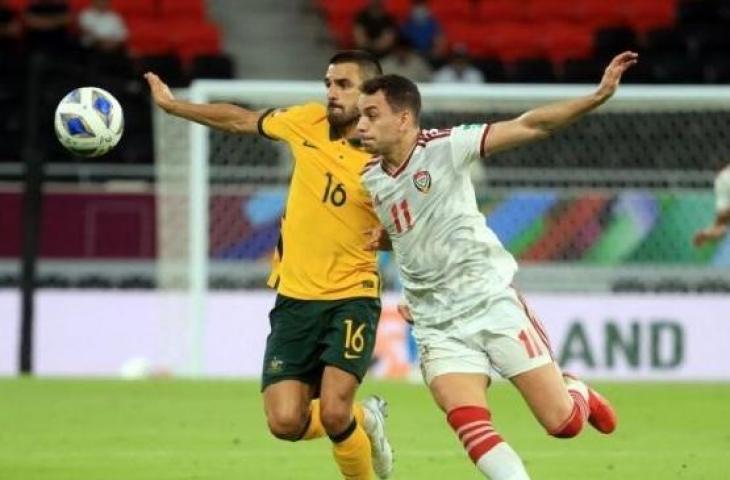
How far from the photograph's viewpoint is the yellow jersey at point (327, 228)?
28.6 feet

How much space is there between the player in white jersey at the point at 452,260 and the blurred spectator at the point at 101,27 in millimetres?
11559

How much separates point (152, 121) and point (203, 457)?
805 centimetres

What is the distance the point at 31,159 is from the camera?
1598 centimetres

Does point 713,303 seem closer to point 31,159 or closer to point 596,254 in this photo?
point 596,254

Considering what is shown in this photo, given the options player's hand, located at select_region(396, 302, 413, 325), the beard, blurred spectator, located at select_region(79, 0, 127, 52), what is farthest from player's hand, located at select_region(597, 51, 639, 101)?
blurred spectator, located at select_region(79, 0, 127, 52)

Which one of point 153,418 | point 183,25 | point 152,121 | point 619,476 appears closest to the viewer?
point 619,476

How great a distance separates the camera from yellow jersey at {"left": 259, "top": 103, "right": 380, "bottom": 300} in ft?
28.6

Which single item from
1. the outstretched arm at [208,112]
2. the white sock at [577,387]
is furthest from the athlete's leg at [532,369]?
the outstretched arm at [208,112]

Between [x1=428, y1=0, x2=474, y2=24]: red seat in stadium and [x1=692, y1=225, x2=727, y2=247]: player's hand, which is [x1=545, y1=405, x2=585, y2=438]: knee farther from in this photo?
[x1=428, y1=0, x2=474, y2=24]: red seat in stadium

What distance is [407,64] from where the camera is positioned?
19.1m

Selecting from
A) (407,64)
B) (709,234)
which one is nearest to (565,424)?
(709,234)

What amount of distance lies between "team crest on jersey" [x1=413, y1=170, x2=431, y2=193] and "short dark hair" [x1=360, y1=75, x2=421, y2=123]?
246 millimetres

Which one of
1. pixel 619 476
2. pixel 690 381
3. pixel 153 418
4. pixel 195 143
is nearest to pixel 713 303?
pixel 690 381

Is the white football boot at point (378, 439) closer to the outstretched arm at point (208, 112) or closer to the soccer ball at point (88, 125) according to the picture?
the outstretched arm at point (208, 112)
